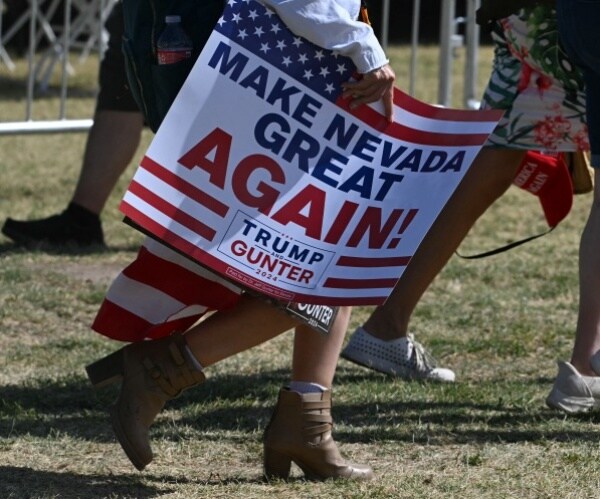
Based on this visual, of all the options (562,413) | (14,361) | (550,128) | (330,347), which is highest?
(550,128)

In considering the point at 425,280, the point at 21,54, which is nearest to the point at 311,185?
the point at 425,280

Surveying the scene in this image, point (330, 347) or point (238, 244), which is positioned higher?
point (238, 244)

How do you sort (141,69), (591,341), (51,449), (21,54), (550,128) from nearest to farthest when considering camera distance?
(141,69) < (51,449) < (591,341) < (550,128) < (21,54)

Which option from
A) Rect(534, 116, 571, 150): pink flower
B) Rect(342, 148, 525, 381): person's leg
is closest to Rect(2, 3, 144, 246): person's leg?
Rect(342, 148, 525, 381): person's leg

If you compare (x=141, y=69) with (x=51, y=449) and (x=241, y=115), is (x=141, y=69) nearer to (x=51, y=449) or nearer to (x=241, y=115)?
(x=241, y=115)

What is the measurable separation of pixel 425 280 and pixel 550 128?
603mm

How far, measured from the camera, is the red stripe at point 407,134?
296 cm

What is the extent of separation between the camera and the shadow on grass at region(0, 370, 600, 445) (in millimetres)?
3658

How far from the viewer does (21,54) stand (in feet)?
48.0

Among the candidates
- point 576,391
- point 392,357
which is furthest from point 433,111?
point 392,357

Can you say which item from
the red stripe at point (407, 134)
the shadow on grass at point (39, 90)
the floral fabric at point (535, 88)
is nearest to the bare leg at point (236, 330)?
the red stripe at point (407, 134)

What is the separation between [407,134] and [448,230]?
1.25 meters

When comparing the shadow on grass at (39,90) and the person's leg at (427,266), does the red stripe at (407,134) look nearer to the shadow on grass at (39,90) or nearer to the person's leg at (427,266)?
the person's leg at (427,266)

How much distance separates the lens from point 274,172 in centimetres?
290
